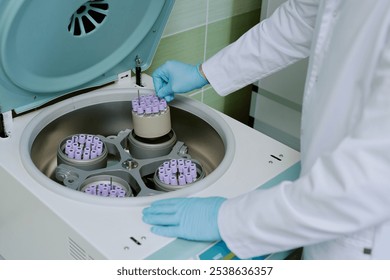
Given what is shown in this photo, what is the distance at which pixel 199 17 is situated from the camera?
229 cm

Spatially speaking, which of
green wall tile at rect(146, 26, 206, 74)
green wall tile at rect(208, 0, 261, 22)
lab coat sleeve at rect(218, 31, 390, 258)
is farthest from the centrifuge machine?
green wall tile at rect(208, 0, 261, 22)

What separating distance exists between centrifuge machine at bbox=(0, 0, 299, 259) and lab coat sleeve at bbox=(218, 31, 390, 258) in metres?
0.10

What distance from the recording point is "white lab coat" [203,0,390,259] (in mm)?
1031

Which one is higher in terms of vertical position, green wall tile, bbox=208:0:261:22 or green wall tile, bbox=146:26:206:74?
green wall tile, bbox=208:0:261:22

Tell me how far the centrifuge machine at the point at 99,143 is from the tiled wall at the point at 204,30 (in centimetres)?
41

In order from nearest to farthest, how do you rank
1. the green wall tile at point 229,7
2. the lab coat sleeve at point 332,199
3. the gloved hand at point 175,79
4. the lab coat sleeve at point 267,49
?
the lab coat sleeve at point 332,199
the lab coat sleeve at point 267,49
the gloved hand at point 175,79
the green wall tile at point 229,7

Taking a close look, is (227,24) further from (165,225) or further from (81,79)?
(165,225)

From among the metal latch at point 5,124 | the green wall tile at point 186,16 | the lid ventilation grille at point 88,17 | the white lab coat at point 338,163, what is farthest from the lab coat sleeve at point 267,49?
the metal latch at point 5,124

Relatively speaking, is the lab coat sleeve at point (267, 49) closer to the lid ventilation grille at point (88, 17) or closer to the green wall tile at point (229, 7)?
the lid ventilation grille at point (88, 17)

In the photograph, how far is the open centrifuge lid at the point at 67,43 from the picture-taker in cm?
Answer: 134

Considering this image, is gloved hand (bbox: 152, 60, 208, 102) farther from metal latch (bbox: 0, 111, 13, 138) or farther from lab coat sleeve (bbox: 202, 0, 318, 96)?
metal latch (bbox: 0, 111, 13, 138)

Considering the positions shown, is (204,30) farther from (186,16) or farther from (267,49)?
(267,49)
